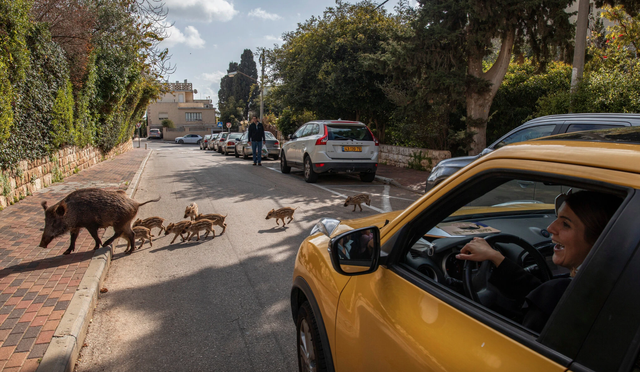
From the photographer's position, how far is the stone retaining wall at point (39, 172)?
8.36m

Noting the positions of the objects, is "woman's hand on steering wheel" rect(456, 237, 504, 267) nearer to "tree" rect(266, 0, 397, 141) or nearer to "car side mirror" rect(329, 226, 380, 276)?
"car side mirror" rect(329, 226, 380, 276)

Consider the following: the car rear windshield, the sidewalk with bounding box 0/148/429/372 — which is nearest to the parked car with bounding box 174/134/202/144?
the car rear windshield

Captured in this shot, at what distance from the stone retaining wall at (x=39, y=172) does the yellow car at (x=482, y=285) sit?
8.23m

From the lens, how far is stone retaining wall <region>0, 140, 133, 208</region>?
836cm

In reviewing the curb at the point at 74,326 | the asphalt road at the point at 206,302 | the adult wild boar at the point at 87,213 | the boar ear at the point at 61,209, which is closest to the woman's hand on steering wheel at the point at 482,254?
the asphalt road at the point at 206,302

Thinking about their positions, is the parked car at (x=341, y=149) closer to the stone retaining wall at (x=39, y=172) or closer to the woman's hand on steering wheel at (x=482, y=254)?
the stone retaining wall at (x=39, y=172)

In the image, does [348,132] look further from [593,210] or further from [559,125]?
[593,210]

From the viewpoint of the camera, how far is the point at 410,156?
16.8 meters

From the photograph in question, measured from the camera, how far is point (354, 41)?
19.3m

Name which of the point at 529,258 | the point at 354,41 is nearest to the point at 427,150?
the point at 354,41

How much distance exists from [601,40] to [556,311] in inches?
958

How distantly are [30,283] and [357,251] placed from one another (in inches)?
166

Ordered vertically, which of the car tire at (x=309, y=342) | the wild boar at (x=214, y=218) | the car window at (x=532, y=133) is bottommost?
the wild boar at (x=214, y=218)

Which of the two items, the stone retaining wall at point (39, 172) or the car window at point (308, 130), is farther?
the car window at point (308, 130)
